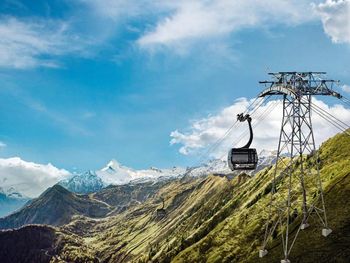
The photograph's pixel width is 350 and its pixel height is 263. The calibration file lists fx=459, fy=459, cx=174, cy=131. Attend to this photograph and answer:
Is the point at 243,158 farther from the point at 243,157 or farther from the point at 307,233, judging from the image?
the point at 307,233

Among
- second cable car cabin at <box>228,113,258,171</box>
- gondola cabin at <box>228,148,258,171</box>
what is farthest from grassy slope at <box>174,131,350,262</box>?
gondola cabin at <box>228,148,258,171</box>

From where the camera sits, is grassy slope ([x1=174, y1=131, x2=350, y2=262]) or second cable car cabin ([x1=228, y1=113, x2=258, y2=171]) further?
grassy slope ([x1=174, y1=131, x2=350, y2=262])

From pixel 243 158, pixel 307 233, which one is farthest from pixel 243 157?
pixel 307 233

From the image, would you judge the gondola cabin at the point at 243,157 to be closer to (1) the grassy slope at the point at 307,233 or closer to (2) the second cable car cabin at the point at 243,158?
(2) the second cable car cabin at the point at 243,158

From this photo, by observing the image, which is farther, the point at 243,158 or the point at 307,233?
the point at 307,233

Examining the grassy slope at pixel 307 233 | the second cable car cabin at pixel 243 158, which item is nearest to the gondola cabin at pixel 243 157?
the second cable car cabin at pixel 243 158

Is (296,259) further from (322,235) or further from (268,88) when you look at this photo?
(268,88)

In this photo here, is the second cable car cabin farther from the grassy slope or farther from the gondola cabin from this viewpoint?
the grassy slope

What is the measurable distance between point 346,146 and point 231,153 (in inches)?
3273

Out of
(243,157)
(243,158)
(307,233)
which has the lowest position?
(307,233)

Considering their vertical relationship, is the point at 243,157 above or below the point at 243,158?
above

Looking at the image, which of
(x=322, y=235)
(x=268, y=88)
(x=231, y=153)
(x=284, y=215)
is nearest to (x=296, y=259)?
(x=322, y=235)

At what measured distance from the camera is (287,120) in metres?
74.6

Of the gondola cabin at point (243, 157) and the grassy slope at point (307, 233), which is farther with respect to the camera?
the grassy slope at point (307, 233)
